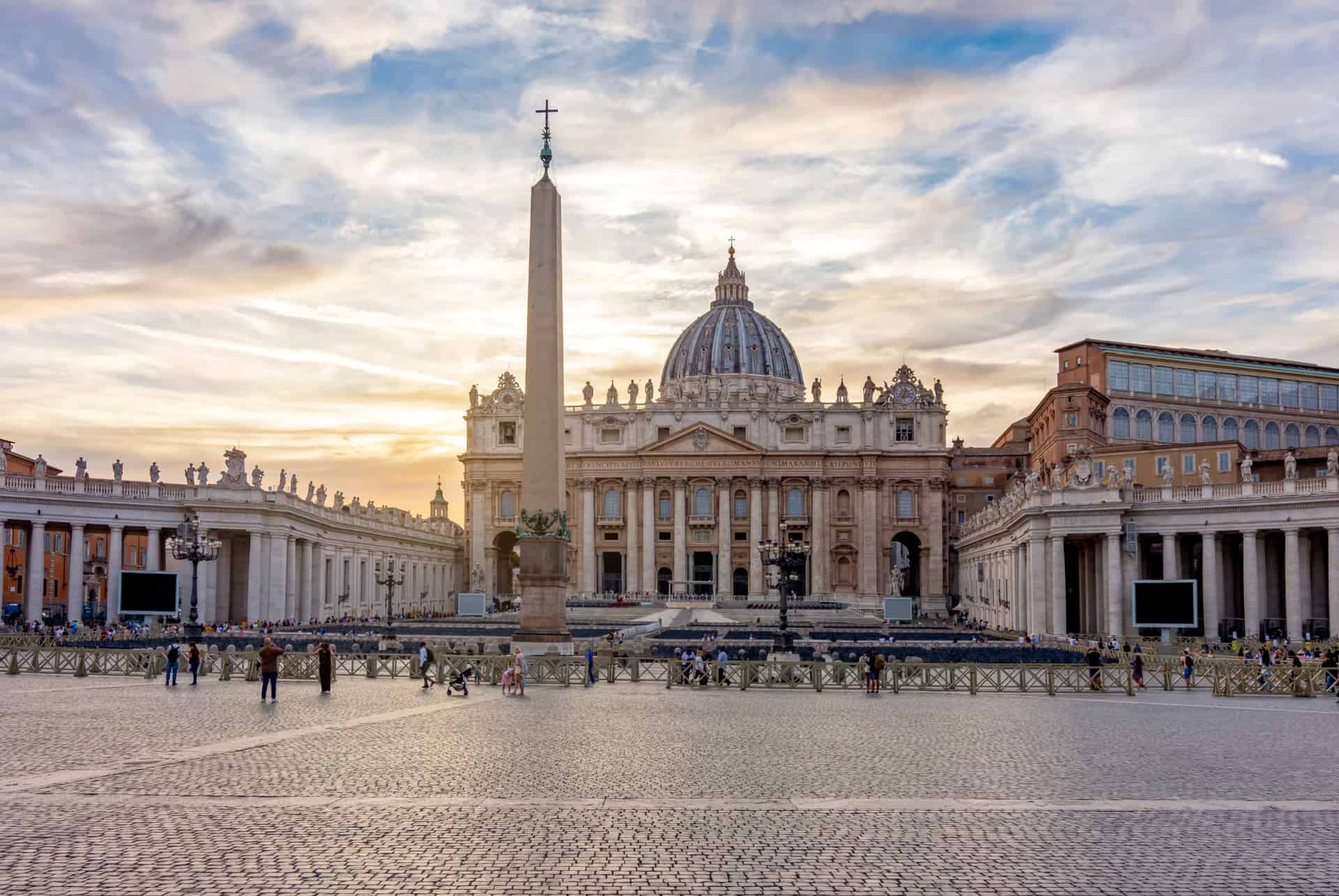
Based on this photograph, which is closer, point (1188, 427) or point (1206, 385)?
point (1188, 427)

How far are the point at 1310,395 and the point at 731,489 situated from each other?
148 feet

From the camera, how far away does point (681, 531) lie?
108062 millimetres

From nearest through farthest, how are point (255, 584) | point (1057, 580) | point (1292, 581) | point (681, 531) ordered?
point (1292, 581), point (1057, 580), point (255, 584), point (681, 531)

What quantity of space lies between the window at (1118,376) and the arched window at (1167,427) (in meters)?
3.23

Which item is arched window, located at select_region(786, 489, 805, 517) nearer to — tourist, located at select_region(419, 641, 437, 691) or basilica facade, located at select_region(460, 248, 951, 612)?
basilica facade, located at select_region(460, 248, 951, 612)

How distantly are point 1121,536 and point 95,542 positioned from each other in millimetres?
67404

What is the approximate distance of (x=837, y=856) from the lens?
11.0m

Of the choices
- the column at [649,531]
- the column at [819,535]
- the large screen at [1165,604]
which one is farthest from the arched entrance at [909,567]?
the large screen at [1165,604]

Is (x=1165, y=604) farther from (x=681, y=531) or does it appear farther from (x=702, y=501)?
(x=702, y=501)

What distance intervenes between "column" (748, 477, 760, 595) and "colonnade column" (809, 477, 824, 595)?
179 inches

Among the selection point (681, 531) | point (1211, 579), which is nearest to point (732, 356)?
point (681, 531)

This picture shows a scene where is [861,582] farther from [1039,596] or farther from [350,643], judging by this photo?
[350,643]

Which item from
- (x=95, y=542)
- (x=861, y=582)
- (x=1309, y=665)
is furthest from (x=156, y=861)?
(x=861, y=582)

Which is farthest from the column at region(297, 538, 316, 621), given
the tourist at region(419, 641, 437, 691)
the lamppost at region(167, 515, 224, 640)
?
the tourist at region(419, 641, 437, 691)
